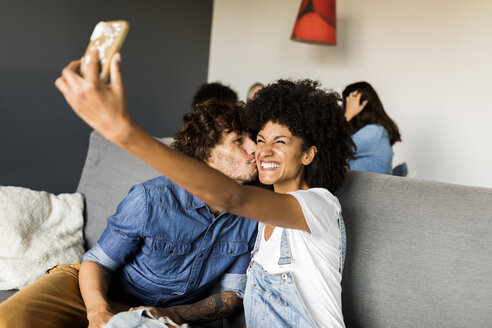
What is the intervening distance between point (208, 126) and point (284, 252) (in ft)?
1.76

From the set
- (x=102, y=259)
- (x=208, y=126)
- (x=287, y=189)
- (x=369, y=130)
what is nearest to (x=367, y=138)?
(x=369, y=130)

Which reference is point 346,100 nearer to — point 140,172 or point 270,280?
point 140,172

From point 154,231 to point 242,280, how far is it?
36 centimetres

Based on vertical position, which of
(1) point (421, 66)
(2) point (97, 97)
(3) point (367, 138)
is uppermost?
(1) point (421, 66)

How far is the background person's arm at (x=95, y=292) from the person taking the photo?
126 cm

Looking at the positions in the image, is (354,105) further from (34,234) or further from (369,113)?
(34,234)

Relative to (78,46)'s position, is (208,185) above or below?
below

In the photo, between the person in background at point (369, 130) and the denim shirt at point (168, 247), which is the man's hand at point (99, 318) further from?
the person in background at point (369, 130)

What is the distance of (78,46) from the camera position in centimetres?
349

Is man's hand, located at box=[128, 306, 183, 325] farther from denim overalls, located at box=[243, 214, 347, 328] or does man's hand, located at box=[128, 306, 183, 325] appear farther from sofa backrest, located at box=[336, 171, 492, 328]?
sofa backrest, located at box=[336, 171, 492, 328]

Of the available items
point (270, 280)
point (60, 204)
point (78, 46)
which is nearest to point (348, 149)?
point (270, 280)

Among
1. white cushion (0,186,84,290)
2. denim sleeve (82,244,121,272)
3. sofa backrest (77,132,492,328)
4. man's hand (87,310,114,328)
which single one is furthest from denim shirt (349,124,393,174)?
man's hand (87,310,114,328)

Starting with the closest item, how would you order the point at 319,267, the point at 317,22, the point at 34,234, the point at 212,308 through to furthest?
the point at 319,267
the point at 212,308
the point at 34,234
the point at 317,22

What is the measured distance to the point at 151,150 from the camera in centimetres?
73
